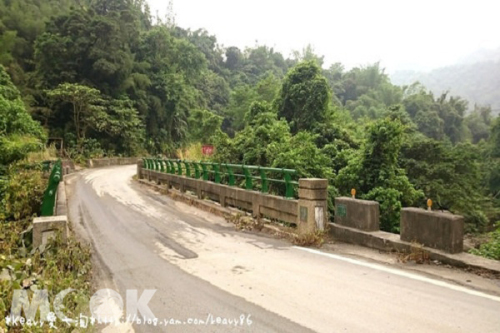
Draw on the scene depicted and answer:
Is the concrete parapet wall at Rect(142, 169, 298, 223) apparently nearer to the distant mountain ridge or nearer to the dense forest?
the dense forest

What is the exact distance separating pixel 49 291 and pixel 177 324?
1.65 m

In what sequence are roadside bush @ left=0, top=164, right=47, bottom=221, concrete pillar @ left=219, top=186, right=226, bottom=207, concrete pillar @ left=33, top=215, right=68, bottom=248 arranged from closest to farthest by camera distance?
concrete pillar @ left=33, top=215, right=68, bottom=248
roadside bush @ left=0, top=164, right=47, bottom=221
concrete pillar @ left=219, top=186, right=226, bottom=207

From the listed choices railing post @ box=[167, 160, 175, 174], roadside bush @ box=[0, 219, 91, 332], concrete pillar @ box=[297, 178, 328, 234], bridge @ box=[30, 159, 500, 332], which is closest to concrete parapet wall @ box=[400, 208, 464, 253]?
bridge @ box=[30, 159, 500, 332]

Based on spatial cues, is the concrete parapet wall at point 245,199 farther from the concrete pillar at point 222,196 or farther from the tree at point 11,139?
the tree at point 11,139

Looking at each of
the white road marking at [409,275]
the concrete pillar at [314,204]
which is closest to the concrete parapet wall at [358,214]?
the concrete pillar at [314,204]

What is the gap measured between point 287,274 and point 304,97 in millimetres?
18083

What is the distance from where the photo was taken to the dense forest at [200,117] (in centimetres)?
1430

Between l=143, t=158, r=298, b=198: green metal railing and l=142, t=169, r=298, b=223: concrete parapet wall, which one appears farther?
l=143, t=158, r=298, b=198: green metal railing

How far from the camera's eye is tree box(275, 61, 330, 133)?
21.9 metres

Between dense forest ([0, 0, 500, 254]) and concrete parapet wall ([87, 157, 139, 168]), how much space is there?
4.85 ft

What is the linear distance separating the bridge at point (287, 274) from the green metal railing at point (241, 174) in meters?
0.16

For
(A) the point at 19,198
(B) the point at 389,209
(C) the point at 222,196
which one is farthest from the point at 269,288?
(A) the point at 19,198

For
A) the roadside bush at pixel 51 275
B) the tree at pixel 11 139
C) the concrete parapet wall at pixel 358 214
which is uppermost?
the tree at pixel 11 139

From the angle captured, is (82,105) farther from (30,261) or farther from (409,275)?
(409,275)
